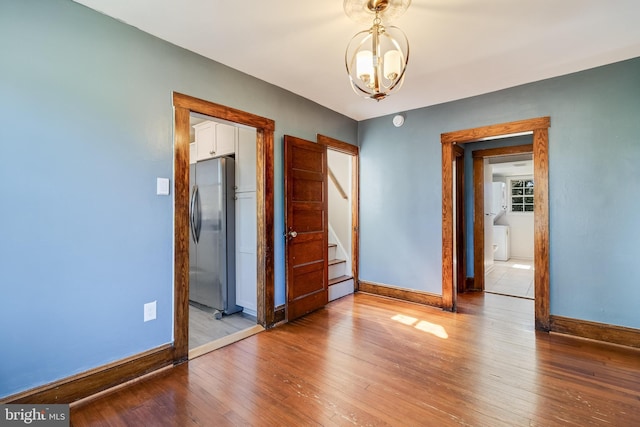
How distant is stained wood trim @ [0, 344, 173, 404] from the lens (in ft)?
5.66

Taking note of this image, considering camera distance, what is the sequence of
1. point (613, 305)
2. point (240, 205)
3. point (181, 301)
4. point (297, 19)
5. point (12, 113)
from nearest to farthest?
point (12, 113), point (297, 19), point (181, 301), point (613, 305), point (240, 205)

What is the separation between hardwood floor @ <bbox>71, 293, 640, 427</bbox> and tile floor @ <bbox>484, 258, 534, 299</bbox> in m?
1.53

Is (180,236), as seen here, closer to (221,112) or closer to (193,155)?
(221,112)

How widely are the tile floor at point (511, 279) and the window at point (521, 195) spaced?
164 centimetres

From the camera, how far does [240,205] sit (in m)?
3.69

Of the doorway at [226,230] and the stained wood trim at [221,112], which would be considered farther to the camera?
the doorway at [226,230]

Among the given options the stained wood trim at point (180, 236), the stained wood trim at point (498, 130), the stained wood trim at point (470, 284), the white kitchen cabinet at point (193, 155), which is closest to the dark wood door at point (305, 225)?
the stained wood trim at point (180, 236)

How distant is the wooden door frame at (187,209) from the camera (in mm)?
2340

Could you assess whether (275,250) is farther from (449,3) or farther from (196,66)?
(449,3)

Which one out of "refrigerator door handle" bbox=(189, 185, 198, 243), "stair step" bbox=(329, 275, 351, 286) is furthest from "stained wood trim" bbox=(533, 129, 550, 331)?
"refrigerator door handle" bbox=(189, 185, 198, 243)

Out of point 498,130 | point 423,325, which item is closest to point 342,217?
point 423,325

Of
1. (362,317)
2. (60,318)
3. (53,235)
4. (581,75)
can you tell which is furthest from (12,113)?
(581,75)

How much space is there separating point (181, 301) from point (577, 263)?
3723 mm

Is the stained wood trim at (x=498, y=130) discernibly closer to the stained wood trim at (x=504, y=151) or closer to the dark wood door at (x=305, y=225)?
the stained wood trim at (x=504, y=151)
